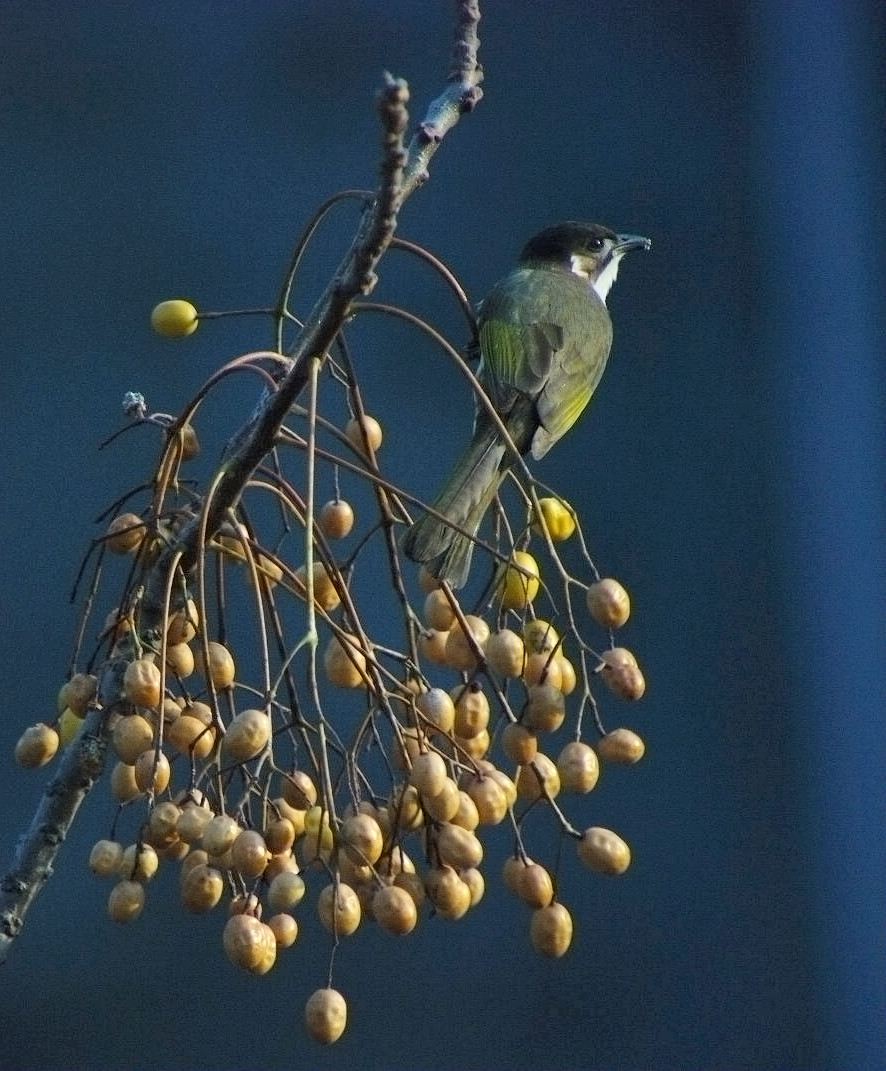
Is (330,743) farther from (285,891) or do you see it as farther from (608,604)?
(608,604)

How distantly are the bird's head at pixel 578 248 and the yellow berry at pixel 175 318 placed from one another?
3.26ft

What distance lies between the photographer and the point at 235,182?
4.36 metres

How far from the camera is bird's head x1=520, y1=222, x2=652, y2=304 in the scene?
284 centimetres

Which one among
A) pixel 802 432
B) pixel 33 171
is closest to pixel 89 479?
pixel 33 171

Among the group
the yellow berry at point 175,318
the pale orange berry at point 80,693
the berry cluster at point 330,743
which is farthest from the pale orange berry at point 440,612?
the yellow berry at point 175,318

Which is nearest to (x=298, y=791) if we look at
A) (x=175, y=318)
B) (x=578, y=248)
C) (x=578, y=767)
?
(x=578, y=767)

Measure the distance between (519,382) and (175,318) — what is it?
0.48m

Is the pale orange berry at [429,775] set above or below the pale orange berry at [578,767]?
below

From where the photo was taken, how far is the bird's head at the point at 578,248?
284cm

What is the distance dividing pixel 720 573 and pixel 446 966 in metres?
1.19

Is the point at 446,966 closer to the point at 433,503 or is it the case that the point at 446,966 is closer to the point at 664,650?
the point at 664,650

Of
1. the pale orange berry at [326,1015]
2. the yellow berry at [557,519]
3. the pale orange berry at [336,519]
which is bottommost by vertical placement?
the pale orange berry at [326,1015]

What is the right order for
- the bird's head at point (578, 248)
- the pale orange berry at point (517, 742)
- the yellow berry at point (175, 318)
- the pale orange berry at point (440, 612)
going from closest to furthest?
the pale orange berry at point (517, 742)
the pale orange berry at point (440, 612)
the yellow berry at point (175, 318)
the bird's head at point (578, 248)

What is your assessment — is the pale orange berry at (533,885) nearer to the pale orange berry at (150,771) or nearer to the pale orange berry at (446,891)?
the pale orange berry at (446,891)
